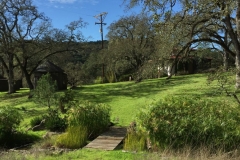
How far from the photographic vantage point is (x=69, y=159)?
5.86m

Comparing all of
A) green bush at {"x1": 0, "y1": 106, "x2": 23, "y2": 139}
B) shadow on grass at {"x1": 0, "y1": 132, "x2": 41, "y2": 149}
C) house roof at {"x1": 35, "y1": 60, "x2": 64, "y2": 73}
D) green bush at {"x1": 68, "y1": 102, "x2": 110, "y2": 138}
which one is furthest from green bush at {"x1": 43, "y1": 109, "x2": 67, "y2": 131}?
house roof at {"x1": 35, "y1": 60, "x2": 64, "y2": 73}

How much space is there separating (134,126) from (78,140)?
1.58 meters

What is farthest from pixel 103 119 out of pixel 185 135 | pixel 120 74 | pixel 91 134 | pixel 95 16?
pixel 95 16

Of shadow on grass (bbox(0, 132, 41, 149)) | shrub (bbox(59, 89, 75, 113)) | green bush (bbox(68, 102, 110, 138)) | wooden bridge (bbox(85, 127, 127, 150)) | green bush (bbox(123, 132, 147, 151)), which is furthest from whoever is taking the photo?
shrub (bbox(59, 89, 75, 113))

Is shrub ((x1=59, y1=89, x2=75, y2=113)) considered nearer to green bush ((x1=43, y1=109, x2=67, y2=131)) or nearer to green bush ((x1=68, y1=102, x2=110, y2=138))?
green bush ((x1=43, y1=109, x2=67, y2=131))

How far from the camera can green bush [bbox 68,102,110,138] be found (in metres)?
8.38

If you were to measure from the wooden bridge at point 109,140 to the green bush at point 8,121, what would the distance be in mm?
3049

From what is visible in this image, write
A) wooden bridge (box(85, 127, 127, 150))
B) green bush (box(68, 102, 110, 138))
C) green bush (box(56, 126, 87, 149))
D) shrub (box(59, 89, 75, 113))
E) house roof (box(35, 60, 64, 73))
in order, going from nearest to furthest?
wooden bridge (box(85, 127, 127, 150)), green bush (box(56, 126, 87, 149)), green bush (box(68, 102, 110, 138)), shrub (box(59, 89, 75, 113)), house roof (box(35, 60, 64, 73))

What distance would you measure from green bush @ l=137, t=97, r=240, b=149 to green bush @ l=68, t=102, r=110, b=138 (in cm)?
224

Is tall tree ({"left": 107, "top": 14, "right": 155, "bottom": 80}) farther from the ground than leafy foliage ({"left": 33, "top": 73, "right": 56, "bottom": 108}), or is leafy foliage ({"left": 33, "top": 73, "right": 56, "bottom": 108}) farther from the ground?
tall tree ({"left": 107, "top": 14, "right": 155, "bottom": 80})

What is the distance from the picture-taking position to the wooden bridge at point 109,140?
702 centimetres

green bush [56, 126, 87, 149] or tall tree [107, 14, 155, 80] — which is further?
tall tree [107, 14, 155, 80]

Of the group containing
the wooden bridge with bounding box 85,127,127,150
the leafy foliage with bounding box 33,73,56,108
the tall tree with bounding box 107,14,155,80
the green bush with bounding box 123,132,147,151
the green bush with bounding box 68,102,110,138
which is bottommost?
the wooden bridge with bounding box 85,127,127,150

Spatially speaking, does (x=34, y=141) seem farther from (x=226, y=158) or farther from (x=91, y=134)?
(x=226, y=158)
